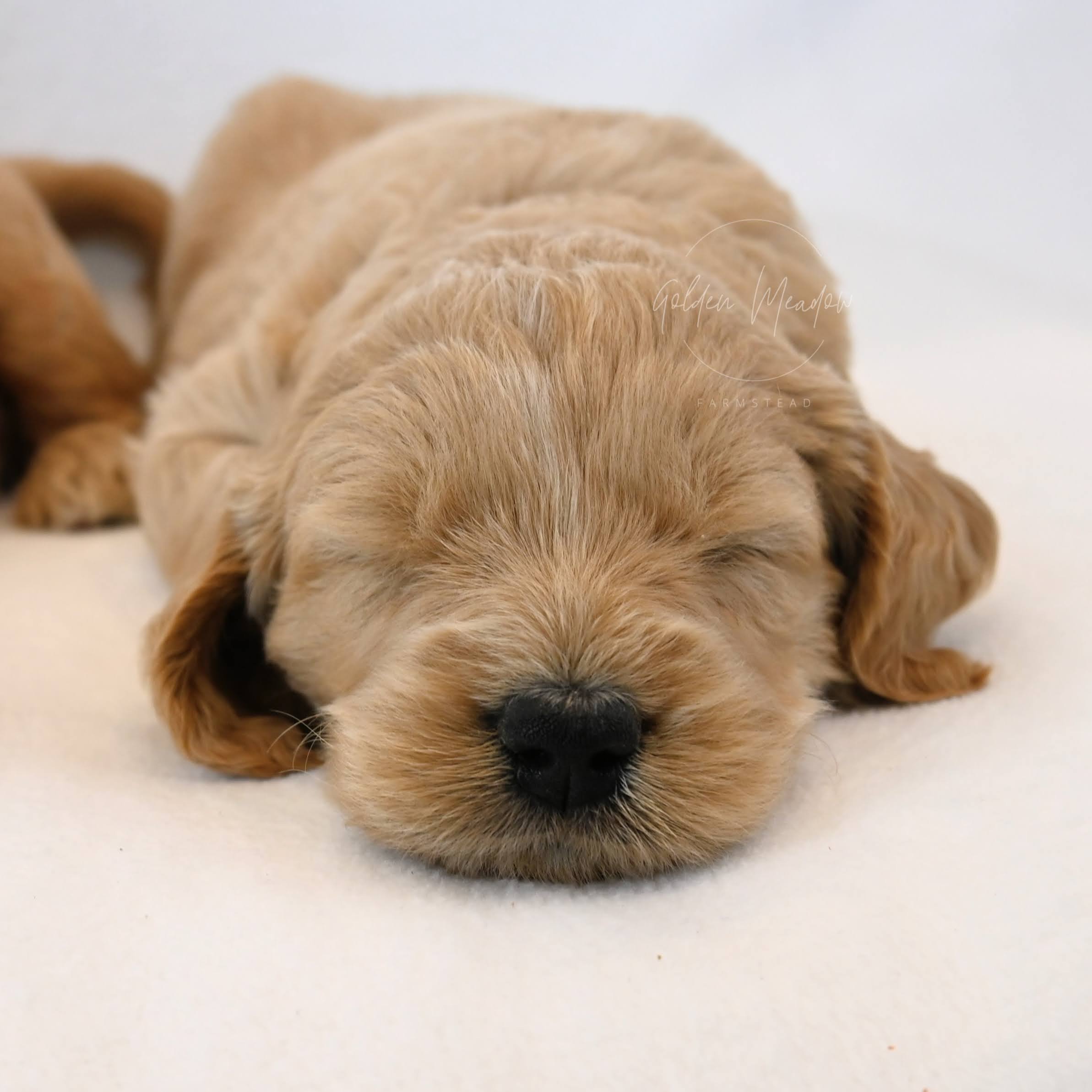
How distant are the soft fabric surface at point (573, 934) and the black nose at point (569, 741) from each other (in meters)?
0.13

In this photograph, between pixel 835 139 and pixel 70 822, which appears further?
pixel 835 139

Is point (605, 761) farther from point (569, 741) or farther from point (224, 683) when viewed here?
Result: point (224, 683)

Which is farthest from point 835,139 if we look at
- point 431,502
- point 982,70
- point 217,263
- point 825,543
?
point 431,502

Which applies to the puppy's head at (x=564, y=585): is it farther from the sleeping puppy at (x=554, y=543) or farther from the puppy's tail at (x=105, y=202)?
the puppy's tail at (x=105, y=202)

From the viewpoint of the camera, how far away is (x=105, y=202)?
4566 mm

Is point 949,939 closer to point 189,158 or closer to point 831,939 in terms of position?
point 831,939

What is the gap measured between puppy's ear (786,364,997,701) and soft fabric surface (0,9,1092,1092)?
75 mm

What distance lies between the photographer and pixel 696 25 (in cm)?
470

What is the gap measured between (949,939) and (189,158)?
446cm

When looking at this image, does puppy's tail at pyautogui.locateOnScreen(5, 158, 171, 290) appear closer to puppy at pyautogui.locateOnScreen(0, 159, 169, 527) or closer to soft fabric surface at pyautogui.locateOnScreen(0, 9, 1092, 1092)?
puppy at pyautogui.locateOnScreen(0, 159, 169, 527)

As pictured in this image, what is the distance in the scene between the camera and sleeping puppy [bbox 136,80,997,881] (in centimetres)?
159

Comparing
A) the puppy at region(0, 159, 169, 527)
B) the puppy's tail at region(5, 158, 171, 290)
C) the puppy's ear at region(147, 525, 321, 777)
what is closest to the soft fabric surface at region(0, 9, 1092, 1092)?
the puppy's ear at region(147, 525, 321, 777)

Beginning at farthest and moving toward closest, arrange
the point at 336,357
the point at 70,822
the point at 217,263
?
the point at 217,263 → the point at 336,357 → the point at 70,822

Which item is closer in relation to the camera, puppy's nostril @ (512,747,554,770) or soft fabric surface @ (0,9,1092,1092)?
soft fabric surface @ (0,9,1092,1092)
